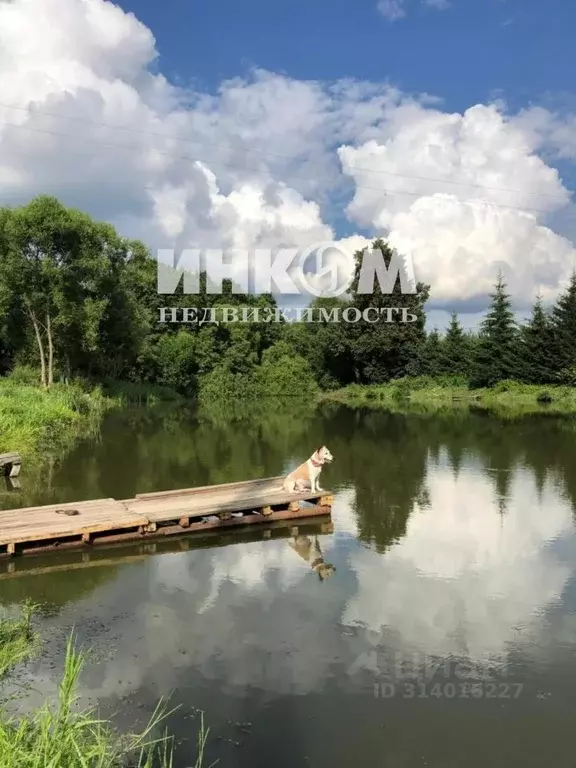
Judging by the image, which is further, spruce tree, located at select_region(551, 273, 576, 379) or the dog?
spruce tree, located at select_region(551, 273, 576, 379)

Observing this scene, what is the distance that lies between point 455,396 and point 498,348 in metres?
4.41

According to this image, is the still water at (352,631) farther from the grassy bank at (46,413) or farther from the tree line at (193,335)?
the tree line at (193,335)

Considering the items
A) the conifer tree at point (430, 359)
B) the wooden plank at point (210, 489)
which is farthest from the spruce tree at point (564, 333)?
the wooden plank at point (210, 489)

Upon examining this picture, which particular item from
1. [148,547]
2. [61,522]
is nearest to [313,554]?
[148,547]

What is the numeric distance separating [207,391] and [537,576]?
118 feet

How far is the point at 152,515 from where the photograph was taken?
10.1m

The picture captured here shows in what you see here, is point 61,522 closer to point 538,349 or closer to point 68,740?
point 68,740

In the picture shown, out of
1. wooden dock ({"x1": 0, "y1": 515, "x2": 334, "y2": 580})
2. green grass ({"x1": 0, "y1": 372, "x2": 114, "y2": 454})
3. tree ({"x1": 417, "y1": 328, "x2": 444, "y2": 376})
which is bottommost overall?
wooden dock ({"x1": 0, "y1": 515, "x2": 334, "y2": 580})

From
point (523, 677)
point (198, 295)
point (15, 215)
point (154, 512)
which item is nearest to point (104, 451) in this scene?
point (154, 512)

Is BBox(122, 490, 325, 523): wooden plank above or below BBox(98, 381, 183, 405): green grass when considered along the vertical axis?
below

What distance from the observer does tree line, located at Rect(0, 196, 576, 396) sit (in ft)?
88.6

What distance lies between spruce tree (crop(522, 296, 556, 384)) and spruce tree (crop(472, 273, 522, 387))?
62cm

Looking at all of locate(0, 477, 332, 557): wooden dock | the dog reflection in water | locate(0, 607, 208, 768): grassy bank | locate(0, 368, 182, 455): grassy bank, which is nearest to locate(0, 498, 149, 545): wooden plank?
locate(0, 477, 332, 557): wooden dock

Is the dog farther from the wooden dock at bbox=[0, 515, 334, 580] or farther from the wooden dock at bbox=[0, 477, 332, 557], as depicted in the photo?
the wooden dock at bbox=[0, 515, 334, 580]
